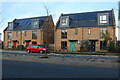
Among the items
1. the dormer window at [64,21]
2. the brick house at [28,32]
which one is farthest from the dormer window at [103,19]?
the brick house at [28,32]

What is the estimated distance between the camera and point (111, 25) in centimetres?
2984

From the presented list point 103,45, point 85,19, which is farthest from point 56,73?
point 85,19

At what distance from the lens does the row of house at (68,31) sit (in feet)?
101

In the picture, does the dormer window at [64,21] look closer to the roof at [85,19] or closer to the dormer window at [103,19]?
the roof at [85,19]

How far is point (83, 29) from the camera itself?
32.1m

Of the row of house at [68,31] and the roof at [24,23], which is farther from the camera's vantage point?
the roof at [24,23]

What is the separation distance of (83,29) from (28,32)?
14911 mm

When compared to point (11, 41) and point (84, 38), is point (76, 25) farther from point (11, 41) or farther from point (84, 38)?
point (11, 41)

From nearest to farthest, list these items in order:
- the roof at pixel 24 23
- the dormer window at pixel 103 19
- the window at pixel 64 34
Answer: the dormer window at pixel 103 19
the window at pixel 64 34
the roof at pixel 24 23

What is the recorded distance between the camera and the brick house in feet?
120

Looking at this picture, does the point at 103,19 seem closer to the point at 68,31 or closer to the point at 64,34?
the point at 68,31

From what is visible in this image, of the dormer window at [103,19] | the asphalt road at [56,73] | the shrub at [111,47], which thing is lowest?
the asphalt road at [56,73]

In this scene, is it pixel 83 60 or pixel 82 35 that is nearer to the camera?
pixel 83 60

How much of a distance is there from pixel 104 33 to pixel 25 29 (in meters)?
20.6
